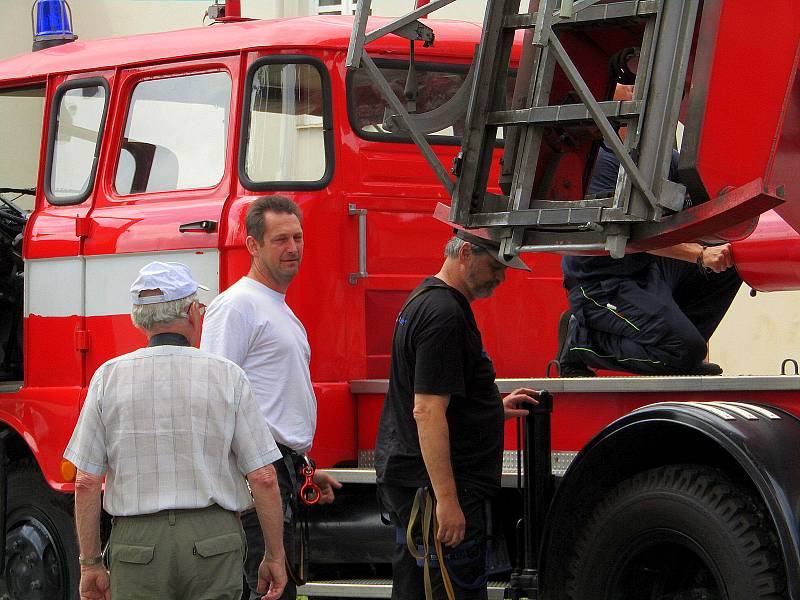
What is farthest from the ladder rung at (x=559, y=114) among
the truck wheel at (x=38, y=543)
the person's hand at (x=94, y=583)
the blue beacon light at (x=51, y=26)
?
the blue beacon light at (x=51, y=26)

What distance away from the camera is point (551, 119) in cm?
405

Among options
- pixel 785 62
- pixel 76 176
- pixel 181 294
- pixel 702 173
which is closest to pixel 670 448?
pixel 702 173

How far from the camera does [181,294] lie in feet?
13.4

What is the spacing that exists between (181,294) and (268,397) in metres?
0.90

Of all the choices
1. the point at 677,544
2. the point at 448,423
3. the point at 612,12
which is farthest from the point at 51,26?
the point at 677,544

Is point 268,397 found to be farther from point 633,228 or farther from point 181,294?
point 633,228

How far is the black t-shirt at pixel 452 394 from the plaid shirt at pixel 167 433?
2.36ft

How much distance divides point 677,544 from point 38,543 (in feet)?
11.1

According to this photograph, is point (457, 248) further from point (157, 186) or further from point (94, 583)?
point (157, 186)

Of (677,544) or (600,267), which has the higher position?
(600,267)

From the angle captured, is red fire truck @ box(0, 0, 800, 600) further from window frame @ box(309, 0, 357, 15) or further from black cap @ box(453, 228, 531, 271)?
window frame @ box(309, 0, 357, 15)

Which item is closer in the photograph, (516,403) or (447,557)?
(447,557)

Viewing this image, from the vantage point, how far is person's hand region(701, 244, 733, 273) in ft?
15.2

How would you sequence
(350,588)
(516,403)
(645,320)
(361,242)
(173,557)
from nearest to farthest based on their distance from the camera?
(173,557), (516,403), (645,320), (350,588), (361,242)
